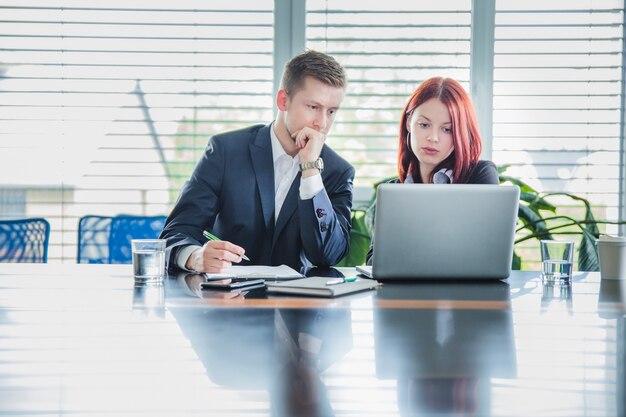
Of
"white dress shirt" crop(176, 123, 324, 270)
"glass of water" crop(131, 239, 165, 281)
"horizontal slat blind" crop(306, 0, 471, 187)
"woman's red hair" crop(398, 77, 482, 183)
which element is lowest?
"glass of water" crop(131, 239, 165, 281)

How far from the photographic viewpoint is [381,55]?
11.4 feet

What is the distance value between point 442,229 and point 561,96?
7.17 feet

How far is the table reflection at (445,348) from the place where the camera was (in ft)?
2.47

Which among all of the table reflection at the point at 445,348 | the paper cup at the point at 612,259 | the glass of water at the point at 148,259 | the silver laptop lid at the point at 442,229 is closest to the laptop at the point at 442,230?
the silver laptop lid at the point at 442,229

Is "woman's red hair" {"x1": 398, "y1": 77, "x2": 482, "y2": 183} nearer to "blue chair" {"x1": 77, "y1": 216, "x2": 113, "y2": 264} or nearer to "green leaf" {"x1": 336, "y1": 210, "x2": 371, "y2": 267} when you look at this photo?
"green leaf" {"x1": 336, "y1": 210, "x2": 371, "y2": 267}

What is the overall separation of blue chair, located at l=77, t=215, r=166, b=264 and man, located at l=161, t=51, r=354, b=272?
0.48 meters

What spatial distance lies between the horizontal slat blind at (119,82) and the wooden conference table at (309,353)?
198 centimetres

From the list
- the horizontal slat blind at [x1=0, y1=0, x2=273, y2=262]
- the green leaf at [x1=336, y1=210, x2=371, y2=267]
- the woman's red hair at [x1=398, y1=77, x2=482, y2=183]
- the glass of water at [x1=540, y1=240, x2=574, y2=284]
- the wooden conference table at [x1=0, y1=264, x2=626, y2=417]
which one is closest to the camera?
the wooden conference table at [x1=0, y1=264, x2=626, y2=417]

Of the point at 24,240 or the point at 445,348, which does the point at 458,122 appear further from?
the point at 24,240

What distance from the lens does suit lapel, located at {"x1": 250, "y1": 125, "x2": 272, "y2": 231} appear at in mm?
2368

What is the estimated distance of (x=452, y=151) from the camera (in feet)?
7.87

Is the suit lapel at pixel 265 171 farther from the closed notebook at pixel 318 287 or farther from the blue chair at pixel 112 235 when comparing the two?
the closed notebook at pixel 318 287

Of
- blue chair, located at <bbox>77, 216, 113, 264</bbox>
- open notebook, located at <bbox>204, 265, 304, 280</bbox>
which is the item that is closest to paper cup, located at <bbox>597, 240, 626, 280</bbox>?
open notebook, located at <bbox>204, 265, 304, 280</bbox>

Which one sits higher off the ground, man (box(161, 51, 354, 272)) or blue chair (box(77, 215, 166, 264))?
man (box(161, 51, 354, 272))
